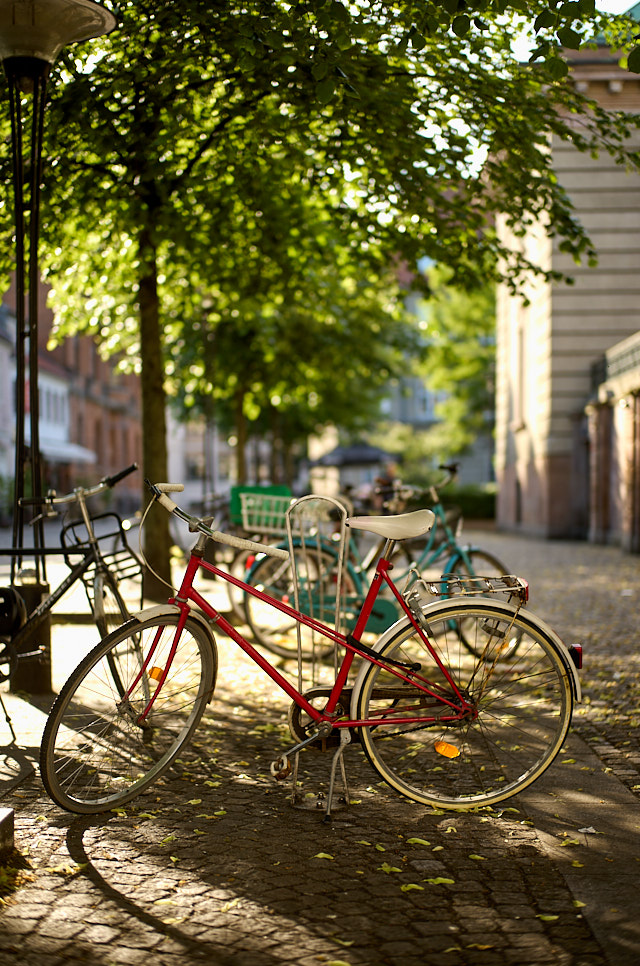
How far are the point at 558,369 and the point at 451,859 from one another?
2240cm

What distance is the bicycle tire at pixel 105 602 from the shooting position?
5.44 m

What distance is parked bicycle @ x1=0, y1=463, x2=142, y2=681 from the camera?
4926mm

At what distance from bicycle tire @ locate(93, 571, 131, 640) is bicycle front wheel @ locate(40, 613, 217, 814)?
0.95 metres

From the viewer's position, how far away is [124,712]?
436 centimetres

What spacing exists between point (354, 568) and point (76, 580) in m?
2.42

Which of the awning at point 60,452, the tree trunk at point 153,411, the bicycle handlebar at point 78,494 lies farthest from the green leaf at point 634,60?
the awning at point 60,452

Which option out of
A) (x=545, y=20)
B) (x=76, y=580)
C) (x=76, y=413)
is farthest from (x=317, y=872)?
(x=76, y=413)

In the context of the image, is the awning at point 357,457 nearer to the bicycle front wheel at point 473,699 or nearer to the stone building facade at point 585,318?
Answer: the stone building facade at point 585,318

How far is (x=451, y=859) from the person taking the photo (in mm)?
3809

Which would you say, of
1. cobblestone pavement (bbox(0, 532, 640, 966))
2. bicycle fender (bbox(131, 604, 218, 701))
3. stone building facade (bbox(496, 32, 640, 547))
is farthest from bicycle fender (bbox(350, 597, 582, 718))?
stone building facade (bbox(496, 32, 640, 547))

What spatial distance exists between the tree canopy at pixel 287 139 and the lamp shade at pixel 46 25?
0.91 meters

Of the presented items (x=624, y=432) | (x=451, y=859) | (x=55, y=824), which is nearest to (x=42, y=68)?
(x=55, y=824)

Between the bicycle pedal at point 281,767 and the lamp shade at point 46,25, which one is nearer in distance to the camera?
the bicycle pedal at point 281,767

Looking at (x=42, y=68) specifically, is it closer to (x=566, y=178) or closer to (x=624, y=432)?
(x=624, y=432)
